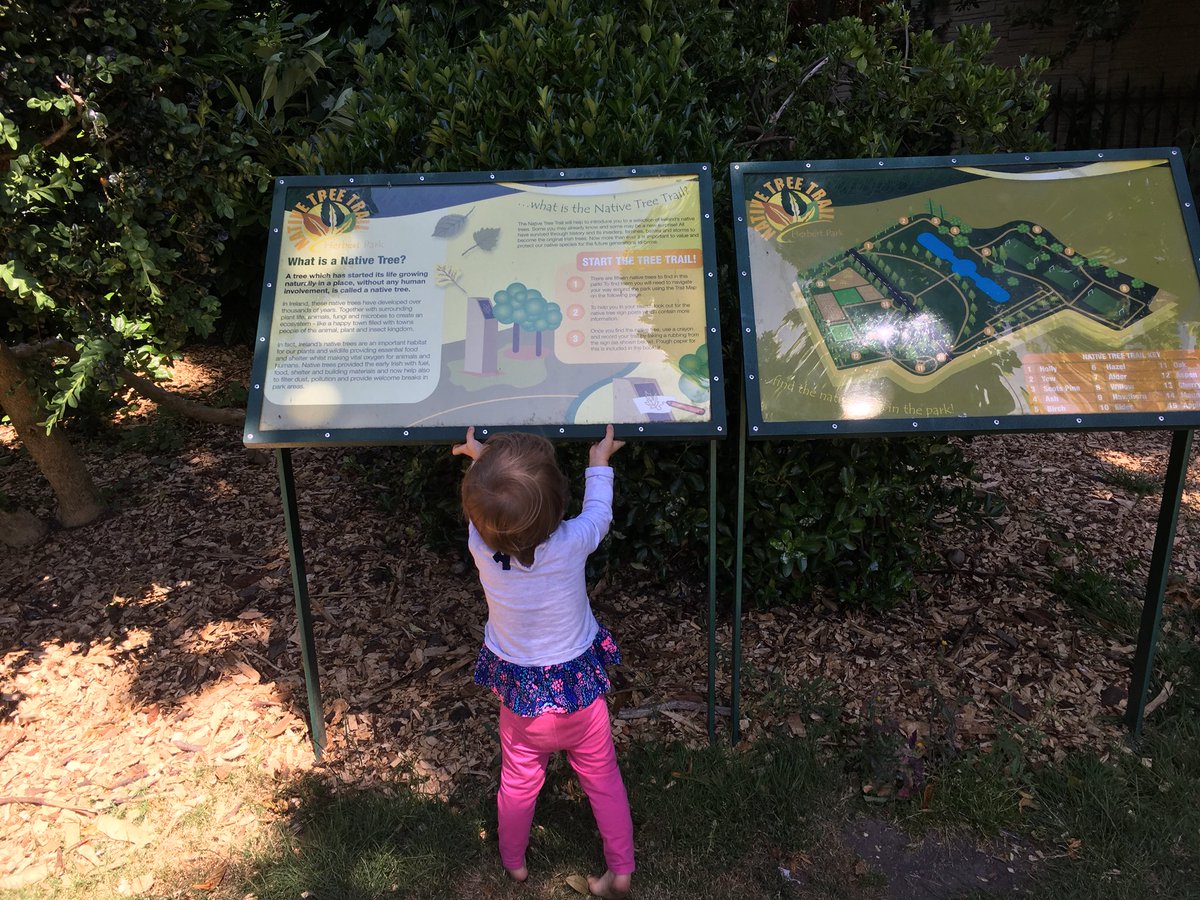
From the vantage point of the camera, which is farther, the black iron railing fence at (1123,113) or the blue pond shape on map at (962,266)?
the black iron railing fence at (1123,113)

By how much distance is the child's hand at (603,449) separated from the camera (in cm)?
248

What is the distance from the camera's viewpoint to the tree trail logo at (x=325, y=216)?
284 cm

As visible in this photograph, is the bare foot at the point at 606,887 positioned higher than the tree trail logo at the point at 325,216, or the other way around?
the tree trail logo at the point at 325,216

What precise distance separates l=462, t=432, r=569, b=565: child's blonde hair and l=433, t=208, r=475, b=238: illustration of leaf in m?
0.93

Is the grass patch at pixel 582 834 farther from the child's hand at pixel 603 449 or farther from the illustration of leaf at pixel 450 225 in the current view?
the illustration of leaf at pixel 450 225

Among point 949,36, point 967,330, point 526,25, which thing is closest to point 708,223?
point 967,330

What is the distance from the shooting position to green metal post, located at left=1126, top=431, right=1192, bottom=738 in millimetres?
2865

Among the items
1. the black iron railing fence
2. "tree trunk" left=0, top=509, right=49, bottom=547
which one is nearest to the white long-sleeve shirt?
"tree trunk" left=0, top=509, right=49, bottom=547

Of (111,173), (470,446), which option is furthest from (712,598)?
(111,173)

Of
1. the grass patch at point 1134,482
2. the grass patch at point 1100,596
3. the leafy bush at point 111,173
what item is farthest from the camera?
the grass patch at point 1134,482

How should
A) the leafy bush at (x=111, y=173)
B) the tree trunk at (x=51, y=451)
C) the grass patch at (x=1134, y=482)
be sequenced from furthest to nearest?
1. the grass patch at (x=1134, y=482)
2. the tree trunk at (x=51, y=451)
3. the leafy bush at (x=111, y=173)

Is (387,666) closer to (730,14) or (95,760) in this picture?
(95,760)

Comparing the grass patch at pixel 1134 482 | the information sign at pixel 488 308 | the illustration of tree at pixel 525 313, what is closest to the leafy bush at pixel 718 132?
the information sign at pixel 488 308

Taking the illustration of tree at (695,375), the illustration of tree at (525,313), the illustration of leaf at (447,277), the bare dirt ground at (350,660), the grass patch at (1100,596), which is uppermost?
the illustration of leaf at (447,277)
